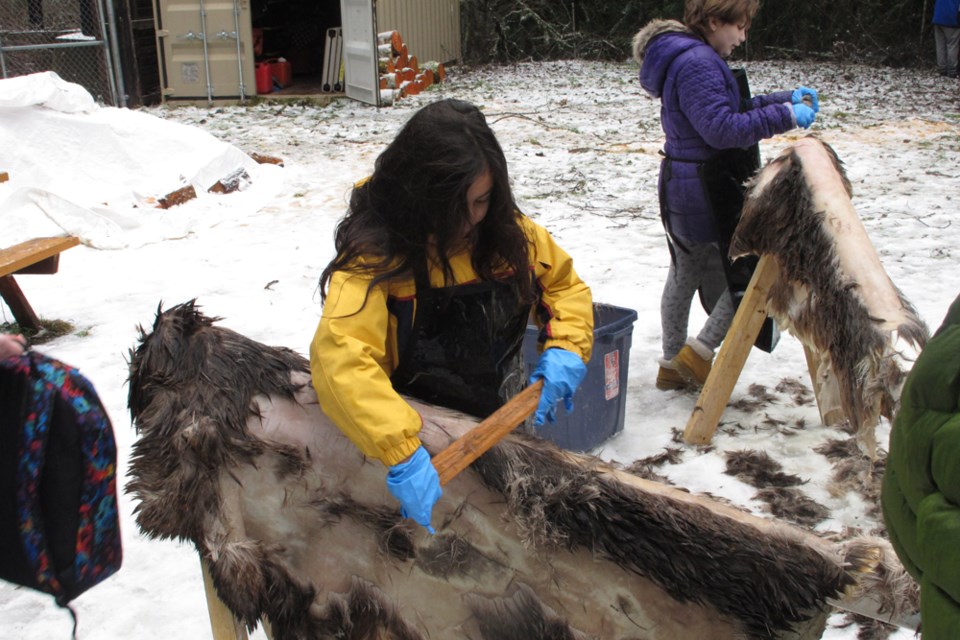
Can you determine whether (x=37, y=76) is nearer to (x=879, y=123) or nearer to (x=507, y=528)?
(x=507, y=528)

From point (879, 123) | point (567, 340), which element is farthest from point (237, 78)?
point (567, 340)

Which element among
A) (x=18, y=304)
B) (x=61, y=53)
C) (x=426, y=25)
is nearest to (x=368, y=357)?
(x=18, y=304)

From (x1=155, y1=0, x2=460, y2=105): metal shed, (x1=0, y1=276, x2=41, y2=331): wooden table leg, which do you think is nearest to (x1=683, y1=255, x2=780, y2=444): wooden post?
(x1=0, y1=276, x2=41, y2=331): wooden table leg

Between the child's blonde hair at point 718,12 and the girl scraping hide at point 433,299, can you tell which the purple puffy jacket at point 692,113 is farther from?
the girl scraping hide at point 433,299

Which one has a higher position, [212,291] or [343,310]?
[343,310]

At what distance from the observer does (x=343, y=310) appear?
73.9 inches

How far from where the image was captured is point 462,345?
2188 millimetres

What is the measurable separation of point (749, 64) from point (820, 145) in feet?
41.2

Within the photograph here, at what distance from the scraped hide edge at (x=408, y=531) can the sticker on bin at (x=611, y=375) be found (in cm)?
145

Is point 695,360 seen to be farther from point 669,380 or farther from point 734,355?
point 734,355

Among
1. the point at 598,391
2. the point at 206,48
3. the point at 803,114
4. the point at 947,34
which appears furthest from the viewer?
the point at 947,34

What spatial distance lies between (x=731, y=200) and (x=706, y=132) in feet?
0.99

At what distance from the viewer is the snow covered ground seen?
317 cm

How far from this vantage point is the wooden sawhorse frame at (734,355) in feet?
10.9
